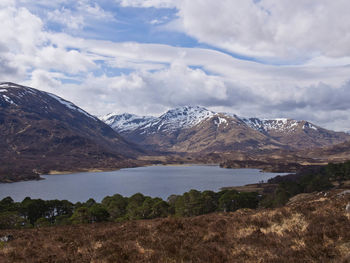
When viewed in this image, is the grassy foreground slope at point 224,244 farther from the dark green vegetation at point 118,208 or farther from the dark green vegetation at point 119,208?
the dark green vegetation at point 119,208

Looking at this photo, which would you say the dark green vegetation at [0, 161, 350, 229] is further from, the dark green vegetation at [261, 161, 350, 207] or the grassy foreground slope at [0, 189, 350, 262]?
the grassy foreground slope at [0, 189, 350, 262]

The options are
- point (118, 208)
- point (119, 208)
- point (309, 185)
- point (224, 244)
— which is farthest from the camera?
point (309, 185)

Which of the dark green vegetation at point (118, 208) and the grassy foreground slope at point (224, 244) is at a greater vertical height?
the grassy foreground slope at point (224, 244)

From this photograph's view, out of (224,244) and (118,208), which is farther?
(118,208)

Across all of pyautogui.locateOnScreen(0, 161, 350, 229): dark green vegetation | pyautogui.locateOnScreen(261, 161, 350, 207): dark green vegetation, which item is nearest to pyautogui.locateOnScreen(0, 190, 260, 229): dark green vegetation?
pyautogui.locateOnScreen(0, 161, 350, 229): dark green vegetation

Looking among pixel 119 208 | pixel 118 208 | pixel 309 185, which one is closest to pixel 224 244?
pixel 118 208

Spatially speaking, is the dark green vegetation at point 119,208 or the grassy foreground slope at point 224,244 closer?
the grassy foreground slope at point 224,244

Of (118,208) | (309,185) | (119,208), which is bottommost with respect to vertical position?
(119,208)

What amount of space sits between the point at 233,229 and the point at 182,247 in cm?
422

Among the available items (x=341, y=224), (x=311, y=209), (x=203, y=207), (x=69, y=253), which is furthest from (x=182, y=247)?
(x=203, y=207)

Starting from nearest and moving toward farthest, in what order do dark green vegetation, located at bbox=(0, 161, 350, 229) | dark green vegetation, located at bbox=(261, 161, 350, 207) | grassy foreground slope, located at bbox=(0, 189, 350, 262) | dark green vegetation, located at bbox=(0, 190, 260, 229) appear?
1. grassy foreground slope, located at bbox=(0, 189, 350, 262)
2. dark green vegetation, located at bbox=(0, 161, 350, 229)
3. dark green vegetation, located at bbox=(0, 190, 260, 229)
4. dark green vegetation, located at bbox=(261, 161, 350, 207)

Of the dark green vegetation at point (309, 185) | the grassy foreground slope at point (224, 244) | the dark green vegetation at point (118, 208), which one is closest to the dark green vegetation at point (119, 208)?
the dark green vegetation at point (118, 208)

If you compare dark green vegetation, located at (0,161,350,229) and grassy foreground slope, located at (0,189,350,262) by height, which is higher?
grassy foreground slope, located at (0,189,350,262)

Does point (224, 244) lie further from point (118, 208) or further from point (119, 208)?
point (119, 208)
